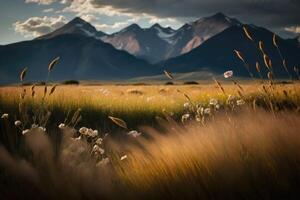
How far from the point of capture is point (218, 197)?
3.18 m

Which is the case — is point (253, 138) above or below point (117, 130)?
above

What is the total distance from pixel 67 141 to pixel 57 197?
5.11 feet

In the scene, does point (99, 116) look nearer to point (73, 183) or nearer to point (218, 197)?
point (73, 183)

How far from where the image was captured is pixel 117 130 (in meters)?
9.93

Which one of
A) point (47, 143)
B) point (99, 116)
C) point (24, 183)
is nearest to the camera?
point (24, 183)

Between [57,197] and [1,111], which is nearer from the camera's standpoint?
[57,197]

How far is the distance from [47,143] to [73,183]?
1156 mm

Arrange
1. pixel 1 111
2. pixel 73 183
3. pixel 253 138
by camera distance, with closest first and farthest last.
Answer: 1. pixel 253 138
2. pixel 73 183
3. pixel 1 111

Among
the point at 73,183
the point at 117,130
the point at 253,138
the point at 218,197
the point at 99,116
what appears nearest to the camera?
the point at 218,197

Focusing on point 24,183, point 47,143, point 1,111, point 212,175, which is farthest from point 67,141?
point 1,111

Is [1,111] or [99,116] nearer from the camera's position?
[1,111]

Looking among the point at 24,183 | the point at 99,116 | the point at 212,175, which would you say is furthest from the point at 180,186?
the point at 99,116

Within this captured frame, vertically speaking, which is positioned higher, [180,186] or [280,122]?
[280,122]

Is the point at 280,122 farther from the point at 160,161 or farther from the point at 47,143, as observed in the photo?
the point at 47,143
